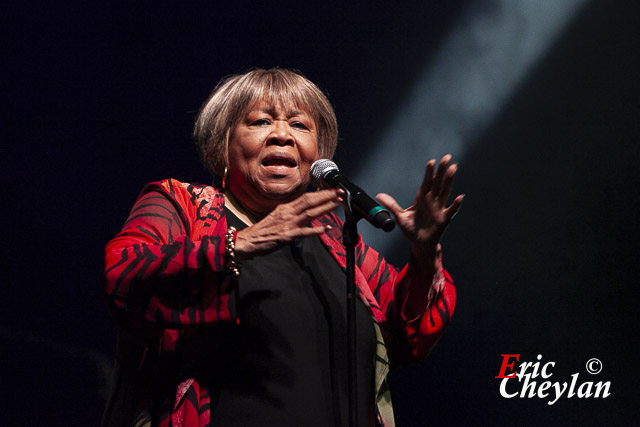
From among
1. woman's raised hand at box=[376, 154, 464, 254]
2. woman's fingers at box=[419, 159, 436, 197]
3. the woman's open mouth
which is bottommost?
woman's raised hand at box=[376, 154, 464, 254]

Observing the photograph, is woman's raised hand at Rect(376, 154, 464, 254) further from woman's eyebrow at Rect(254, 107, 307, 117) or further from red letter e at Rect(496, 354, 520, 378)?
red letter e at Rect(496, 354, 520, 378)

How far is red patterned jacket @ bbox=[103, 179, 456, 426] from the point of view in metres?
1.17

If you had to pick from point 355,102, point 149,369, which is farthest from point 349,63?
point 149,369

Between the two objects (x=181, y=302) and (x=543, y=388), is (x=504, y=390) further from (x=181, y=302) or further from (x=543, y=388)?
(x=181, y=302)

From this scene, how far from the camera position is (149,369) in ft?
4.40

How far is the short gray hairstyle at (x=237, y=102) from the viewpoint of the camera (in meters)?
1.61

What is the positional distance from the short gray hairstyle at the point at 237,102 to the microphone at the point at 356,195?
283 millimetres

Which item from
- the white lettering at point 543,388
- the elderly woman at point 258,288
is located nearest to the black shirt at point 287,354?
the elderly woman at point 258,288

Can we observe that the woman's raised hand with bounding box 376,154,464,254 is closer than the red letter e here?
Yes

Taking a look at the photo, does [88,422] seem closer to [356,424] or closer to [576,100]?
[356,424]
